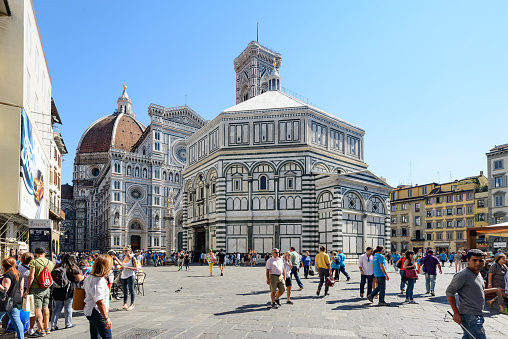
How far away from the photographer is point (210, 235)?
39.7 metres

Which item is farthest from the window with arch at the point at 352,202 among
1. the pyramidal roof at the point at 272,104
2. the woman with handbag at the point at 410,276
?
the woman with handbag at the point at 410,276

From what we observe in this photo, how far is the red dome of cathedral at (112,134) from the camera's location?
332 ft

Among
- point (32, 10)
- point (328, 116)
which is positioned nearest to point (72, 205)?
point (328, 116)

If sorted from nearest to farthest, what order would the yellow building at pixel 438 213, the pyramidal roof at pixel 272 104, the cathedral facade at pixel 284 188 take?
1. the cathedral facade at pixel 284 188
2. the pyramidal roof at pixel 272 104
3. the yellow building at pixel 438 213

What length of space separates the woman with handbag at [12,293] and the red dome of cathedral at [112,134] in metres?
95.0

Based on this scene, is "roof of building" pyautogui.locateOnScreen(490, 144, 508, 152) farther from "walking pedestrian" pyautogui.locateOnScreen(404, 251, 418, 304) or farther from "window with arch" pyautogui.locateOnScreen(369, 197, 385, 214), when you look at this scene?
"walking pedestrian" pyautogui.locateOnScreen(404, 251, 418, 304)

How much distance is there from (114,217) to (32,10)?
4763 cm

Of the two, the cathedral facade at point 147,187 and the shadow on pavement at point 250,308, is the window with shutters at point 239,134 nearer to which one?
the cathedral facade at point 147,187

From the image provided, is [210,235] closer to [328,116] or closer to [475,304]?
[328,116]

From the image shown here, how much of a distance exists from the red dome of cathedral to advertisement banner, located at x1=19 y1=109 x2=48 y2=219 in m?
80.3

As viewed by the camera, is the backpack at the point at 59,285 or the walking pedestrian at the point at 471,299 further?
the backpack at the point at 59,285

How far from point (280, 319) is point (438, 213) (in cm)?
5608

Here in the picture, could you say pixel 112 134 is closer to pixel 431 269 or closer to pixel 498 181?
pixel 498 181

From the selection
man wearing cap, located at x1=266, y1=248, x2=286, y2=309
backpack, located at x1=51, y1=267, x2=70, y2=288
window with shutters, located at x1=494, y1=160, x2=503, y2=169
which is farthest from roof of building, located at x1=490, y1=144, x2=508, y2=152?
backpack, located at x1=51, y1=267, x2=70, y2=288
